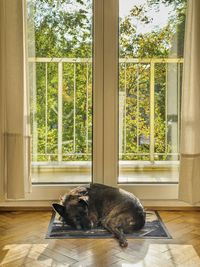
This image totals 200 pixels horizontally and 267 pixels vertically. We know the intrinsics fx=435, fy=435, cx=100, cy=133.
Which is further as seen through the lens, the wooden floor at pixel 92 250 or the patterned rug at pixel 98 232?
the patterned rug at pixel 98 232

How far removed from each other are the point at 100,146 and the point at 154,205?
0.59 m

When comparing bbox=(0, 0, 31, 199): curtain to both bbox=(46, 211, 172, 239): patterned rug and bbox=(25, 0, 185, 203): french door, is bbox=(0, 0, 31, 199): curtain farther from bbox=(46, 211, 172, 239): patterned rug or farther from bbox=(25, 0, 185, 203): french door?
bbox=(46, 211, 172, 239): patterned rug

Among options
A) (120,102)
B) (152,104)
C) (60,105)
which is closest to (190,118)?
(152,104)

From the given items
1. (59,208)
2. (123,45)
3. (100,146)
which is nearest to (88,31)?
(123,45)

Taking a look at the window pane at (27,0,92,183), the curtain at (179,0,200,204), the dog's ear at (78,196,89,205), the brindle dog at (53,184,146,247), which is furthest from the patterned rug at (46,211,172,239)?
the window pane at (27,0,92,183)

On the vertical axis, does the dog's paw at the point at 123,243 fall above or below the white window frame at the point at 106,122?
below

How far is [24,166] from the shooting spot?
294 centimetres

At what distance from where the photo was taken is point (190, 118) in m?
2.93

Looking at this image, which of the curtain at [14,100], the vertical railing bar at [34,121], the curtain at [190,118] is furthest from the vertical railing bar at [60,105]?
the curtain at [190,118]

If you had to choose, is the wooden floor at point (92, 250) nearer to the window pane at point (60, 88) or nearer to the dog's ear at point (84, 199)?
the dog's ear at point (84, 199)

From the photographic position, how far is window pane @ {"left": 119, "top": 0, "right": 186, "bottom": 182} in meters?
3.10

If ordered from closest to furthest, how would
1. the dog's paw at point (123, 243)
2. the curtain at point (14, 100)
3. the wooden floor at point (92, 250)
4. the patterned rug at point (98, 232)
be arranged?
the wooden floor at point (92, 250)
the dog's paw at point (123, 243)
the patterned rug at point (98, 232)
the curtain at point (14, 100)

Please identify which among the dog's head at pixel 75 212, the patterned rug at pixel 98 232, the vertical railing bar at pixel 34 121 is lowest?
the patterned rug at pixel 98 232

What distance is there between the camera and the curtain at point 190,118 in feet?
9.42
